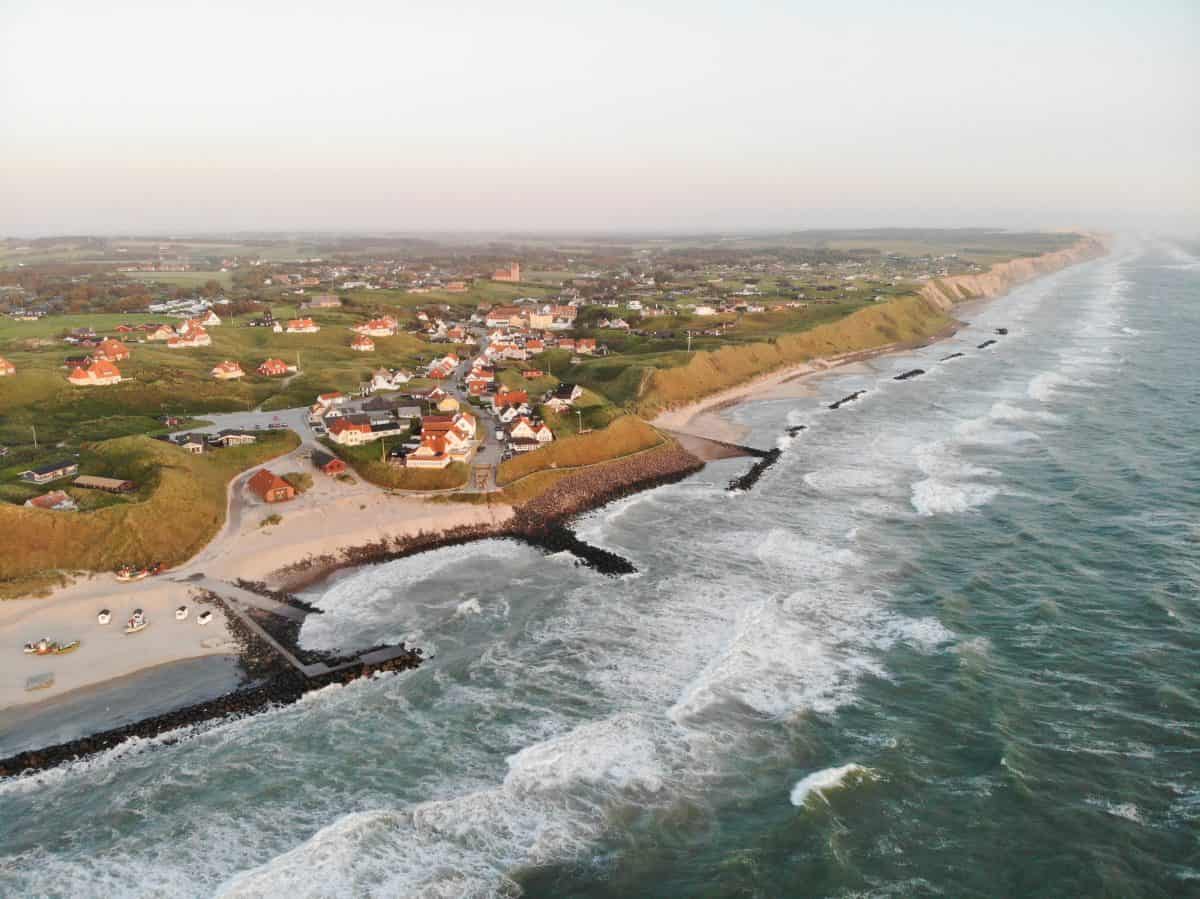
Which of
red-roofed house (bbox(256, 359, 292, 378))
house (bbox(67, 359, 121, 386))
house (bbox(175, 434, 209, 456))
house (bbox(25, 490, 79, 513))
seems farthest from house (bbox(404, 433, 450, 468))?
house (bbox(67, 359, 121, 386))

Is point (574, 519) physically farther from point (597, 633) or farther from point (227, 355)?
point (227, 355)

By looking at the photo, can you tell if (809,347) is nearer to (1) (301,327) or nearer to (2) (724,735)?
(1) (301,327)

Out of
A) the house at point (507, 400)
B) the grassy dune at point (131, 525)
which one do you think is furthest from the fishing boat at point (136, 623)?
the house at point (507, 400)

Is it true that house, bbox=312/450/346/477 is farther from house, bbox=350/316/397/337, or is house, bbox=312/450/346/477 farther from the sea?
house, bbox=350/316/397/337

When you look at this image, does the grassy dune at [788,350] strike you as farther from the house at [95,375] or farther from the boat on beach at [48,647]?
the boat on beach at [48,647]

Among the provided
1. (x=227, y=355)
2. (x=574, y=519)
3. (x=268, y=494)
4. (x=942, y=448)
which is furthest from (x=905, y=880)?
(x=227, y=355)

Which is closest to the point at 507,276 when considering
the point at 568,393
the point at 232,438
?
the point at 568,393
